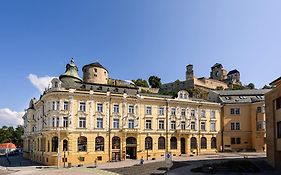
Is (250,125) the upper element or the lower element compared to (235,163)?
upper

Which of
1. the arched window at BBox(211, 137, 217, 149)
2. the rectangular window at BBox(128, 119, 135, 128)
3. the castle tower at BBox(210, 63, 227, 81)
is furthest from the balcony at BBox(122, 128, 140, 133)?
the castle tower at BBox(210, 63, 227, 81)

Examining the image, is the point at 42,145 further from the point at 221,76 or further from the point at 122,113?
the point at 221,76

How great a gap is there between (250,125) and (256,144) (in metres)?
4.90

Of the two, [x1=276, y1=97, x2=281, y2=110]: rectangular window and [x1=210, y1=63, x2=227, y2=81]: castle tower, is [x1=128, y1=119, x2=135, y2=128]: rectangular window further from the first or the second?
[x1=210, y1=63, x2=227, y2=81]: castle tower

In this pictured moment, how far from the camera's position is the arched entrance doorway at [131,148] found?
63.9 meters

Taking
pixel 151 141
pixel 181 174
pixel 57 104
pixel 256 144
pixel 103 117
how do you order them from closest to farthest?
1. pixel 181 174
2. pixel 57 104
3. pixel 103 117
4. pixel 151 141
5. pixel 256 144

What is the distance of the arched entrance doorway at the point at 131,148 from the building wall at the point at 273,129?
27.9 m

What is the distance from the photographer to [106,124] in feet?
201

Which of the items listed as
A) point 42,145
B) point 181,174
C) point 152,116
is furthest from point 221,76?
point 181,174

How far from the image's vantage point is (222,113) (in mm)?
76812

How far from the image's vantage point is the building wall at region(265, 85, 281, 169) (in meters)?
42.2

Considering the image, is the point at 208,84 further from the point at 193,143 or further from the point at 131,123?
the point at 131,123

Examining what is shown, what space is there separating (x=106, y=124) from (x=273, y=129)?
3155 centimetres

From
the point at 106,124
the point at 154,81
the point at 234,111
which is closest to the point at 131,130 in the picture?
the point at 106,124
